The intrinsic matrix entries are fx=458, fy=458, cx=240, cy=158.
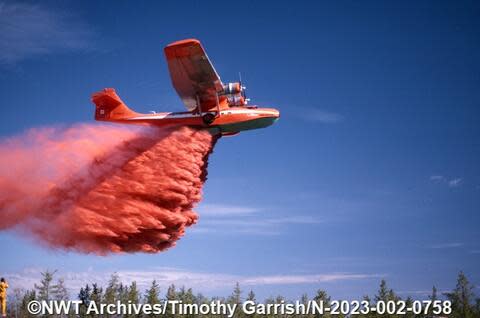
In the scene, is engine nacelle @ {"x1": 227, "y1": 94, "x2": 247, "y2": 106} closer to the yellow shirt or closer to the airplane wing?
the airplane wing

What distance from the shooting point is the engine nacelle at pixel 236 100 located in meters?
23.3

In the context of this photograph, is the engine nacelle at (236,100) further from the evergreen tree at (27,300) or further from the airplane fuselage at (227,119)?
the evergreen tree at (27,300)

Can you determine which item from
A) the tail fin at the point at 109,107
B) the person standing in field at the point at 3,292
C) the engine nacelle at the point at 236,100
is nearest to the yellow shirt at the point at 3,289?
the person standing in field at the point at 3,292

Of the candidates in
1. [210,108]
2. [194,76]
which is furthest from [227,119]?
[194,76]

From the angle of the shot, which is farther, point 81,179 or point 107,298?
point 107,298

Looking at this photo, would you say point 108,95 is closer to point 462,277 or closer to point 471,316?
point 471,316

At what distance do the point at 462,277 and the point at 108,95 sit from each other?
2478 inches

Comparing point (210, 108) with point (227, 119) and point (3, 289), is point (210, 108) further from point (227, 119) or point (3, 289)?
point (3, 289)

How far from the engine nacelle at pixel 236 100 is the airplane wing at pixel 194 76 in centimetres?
Result: 38

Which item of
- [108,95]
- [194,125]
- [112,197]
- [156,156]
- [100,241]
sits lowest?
[100,241]

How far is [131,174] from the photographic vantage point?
74.4ft

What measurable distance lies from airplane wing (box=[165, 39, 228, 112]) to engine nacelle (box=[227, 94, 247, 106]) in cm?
38

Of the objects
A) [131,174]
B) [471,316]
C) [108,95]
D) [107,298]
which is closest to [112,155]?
[131,174]

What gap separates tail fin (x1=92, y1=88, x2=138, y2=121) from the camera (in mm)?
25438
